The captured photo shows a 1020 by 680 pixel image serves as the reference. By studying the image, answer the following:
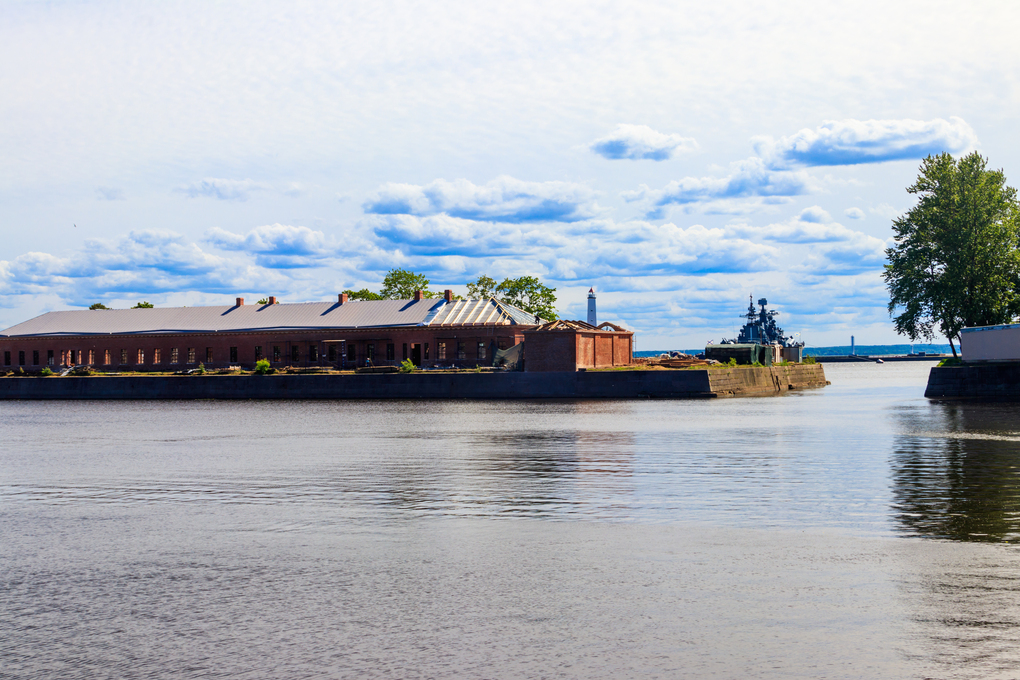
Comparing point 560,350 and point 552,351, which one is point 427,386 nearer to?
point 552,351

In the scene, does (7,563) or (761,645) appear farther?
(7,563)

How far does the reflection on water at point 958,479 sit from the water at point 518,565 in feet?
0.32

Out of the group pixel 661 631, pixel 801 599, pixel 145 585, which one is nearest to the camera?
pixel 661 631

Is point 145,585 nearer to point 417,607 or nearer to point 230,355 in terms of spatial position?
point 417,607

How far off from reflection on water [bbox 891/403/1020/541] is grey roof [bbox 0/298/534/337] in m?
48.2

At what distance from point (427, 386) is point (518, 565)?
5245 centimetres

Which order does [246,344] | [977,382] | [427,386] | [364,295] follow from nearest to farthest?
[977,382], [427,386], [246,344], [364,295]

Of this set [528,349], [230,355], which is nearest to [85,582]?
[528,349]

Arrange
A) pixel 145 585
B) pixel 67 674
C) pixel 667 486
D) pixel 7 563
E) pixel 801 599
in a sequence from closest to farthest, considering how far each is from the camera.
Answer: pixel 67 674 → pixel 801 599 → pixel 145 585 → pixel 7 563 → pixel 667 486

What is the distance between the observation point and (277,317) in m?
85.2

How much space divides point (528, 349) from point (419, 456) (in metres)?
39.9

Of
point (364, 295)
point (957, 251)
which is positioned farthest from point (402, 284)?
point (957, 251)

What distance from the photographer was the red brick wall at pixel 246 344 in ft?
248

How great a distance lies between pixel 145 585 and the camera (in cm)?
995
